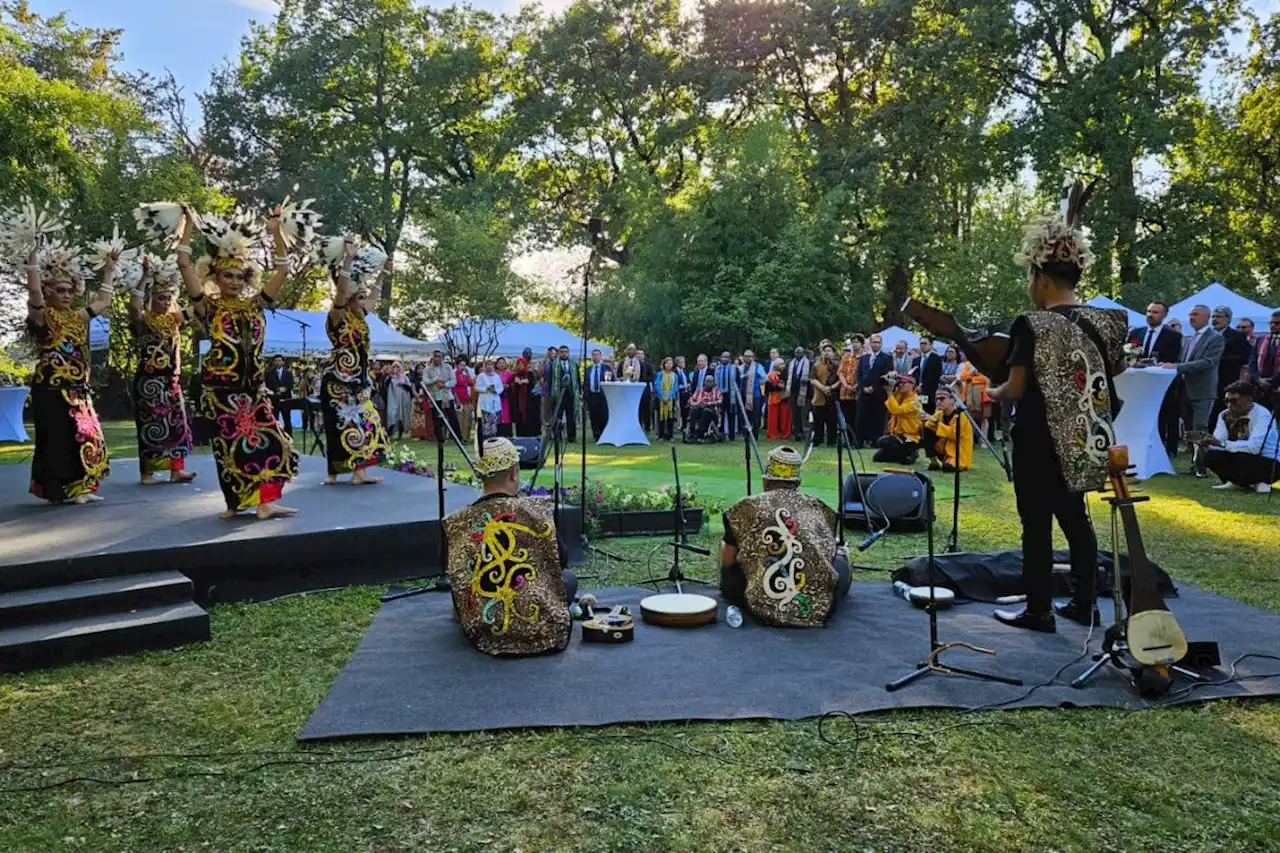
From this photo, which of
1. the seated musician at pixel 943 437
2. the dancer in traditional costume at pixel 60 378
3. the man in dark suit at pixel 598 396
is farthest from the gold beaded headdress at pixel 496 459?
the man in dark suit at pixel 598 396

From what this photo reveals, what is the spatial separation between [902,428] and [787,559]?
27.8 ft

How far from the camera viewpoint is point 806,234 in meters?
21.6

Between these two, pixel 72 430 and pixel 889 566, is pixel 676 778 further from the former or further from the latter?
pixel 72 430

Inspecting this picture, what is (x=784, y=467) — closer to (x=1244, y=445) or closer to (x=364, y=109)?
(x=1244, y=445)

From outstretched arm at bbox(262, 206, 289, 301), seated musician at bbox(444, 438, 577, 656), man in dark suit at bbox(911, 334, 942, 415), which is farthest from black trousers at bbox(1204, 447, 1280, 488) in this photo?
outstretched arm at bbox(262, 206, 289, 301)

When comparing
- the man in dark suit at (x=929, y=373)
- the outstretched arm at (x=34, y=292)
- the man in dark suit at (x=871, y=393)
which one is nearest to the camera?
the outstretched arm at (x=34, y=292)

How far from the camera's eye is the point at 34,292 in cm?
646

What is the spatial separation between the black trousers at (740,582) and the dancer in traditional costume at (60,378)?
5076mm

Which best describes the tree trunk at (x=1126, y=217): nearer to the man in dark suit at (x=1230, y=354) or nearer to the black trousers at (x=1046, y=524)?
the man in dark suit at (x=1230, y=354)

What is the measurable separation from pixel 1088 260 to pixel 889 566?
9.05 feet

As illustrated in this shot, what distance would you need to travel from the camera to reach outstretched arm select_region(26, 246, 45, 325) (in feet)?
21.1

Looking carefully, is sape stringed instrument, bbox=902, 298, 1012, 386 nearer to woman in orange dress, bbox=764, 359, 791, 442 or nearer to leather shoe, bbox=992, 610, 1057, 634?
leather shoe, bbox=992, 610, 1057, 634

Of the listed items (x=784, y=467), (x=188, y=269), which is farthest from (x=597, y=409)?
(x=784, y=467)

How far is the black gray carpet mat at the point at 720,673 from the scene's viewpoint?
363cm
